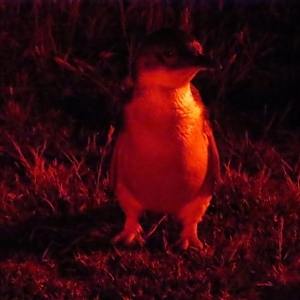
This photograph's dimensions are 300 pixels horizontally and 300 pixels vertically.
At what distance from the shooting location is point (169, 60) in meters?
3.62

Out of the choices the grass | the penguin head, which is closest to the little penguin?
the penguin head

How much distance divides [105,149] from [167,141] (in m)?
1.00

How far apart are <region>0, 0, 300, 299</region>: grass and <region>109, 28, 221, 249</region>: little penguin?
8.5 inches

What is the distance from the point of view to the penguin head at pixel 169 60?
361 centimetres

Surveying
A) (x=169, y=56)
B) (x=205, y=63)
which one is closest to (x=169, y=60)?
(x=169, y=56)

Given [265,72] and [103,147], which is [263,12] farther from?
[103,147]

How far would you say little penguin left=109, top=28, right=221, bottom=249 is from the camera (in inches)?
144

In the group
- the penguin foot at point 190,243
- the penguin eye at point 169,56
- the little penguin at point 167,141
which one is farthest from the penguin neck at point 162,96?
the penguin foot at point 190,243

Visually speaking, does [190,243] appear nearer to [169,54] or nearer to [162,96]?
[162,96]

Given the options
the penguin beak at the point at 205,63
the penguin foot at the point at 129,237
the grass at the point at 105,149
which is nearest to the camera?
the penguin beak at the point at 205,63

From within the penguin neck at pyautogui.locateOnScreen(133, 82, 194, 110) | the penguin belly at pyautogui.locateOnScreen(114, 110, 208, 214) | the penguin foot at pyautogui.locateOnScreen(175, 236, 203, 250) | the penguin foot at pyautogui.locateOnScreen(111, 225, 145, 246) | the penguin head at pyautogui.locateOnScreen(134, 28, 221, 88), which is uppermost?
the penguin head at pyautogui.locateOnScreen(134, 28, 221, 88)

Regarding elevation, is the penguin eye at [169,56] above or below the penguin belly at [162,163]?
above

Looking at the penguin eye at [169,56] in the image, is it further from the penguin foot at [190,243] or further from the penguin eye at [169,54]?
the penguin foot at [190,243]

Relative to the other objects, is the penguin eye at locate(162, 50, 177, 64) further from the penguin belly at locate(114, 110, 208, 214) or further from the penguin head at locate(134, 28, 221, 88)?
the penguin belly at locate(114, 110, 208, 214)
